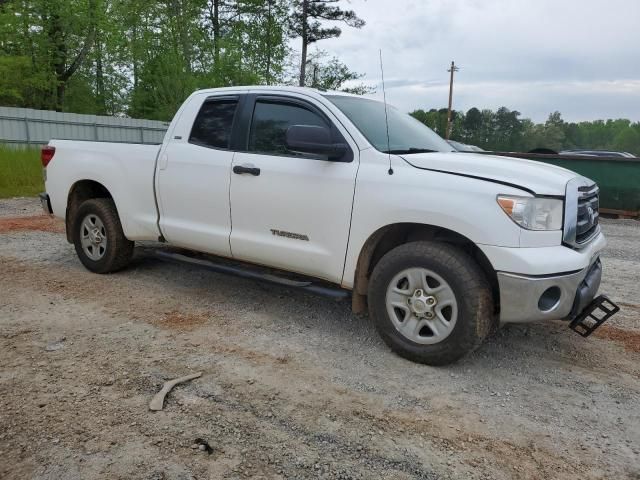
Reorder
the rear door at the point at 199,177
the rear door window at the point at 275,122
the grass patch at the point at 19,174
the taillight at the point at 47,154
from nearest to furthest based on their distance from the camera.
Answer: the rear door window at the point at 275,122 < the rear door at the point at 199,177 < the taillight at the point at 47,154 < the grass patch at the point at 19,174

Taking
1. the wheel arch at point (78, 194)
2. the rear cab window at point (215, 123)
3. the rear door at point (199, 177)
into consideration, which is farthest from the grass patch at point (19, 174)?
the rear cab window at point (215, 123)

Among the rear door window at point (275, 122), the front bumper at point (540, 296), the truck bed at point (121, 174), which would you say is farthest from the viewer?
the truck bed at point (121, 174)

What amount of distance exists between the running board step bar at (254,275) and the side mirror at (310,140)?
1039mm

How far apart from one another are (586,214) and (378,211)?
1475 millimetres

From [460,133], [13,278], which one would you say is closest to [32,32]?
[13,278]

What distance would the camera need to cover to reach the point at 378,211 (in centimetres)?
367

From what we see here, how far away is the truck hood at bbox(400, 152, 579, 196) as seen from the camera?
131 inches

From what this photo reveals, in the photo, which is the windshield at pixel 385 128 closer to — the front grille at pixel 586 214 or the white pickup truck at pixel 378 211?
the white pickup truck at pixel 378 211

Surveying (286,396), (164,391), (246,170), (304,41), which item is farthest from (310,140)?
(304,41)

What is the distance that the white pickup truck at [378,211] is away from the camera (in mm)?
3297

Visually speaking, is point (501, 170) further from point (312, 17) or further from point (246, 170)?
point (312, 17)

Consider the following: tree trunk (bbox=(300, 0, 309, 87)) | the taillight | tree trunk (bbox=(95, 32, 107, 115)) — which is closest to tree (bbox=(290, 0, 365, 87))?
tree trunk (bbox=(300, 0, 309, 87))

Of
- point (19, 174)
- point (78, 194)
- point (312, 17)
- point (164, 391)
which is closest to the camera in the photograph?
point (164, 391)

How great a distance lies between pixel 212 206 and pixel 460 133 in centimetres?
7642
